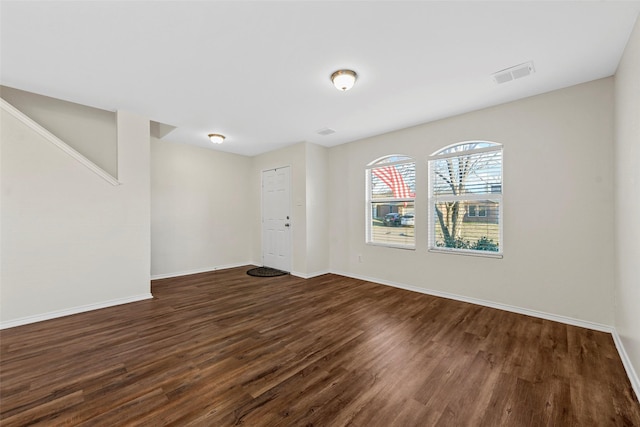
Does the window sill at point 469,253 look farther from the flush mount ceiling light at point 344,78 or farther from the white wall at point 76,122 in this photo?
the white wall at point 76,122

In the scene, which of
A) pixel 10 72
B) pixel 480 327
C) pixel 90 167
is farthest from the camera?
pixel 90 167

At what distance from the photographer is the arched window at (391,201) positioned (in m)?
4.34

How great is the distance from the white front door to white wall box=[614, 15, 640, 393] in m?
4.53

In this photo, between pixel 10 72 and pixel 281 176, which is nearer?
pixel 10 72

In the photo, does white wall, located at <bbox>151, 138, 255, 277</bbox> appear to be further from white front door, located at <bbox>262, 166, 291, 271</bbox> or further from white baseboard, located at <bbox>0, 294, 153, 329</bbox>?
white baseboard, located at <bbox>0, 294, 153, 329</bbox>

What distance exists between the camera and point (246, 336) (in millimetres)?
2600

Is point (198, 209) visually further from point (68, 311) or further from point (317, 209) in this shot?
point (68, 311)

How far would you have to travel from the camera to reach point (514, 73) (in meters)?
2.60

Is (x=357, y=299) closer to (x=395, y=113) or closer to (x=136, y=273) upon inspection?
(x=395, y=113)

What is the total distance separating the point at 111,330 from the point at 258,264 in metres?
3.55

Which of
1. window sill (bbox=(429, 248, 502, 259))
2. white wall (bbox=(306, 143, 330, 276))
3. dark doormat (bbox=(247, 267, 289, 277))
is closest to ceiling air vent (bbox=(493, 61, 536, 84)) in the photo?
window sill (bbox=(429, 248, 502, 259))

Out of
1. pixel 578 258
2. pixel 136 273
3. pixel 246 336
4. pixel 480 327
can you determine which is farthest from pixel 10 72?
pixel 578 258

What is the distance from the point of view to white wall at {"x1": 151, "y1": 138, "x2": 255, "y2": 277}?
496cm

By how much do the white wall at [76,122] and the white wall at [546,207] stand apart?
4.93 m
